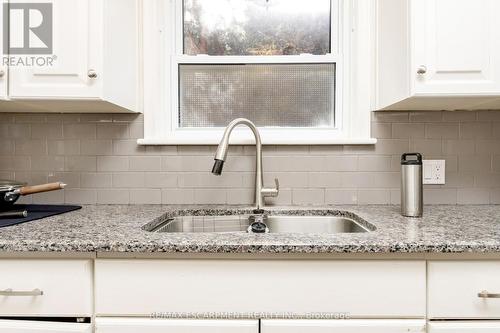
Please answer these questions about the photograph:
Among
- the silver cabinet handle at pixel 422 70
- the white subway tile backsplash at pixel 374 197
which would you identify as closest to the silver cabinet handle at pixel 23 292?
the white subway tile backsplash at pixel 374 197

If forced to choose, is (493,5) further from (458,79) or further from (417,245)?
(417,245)

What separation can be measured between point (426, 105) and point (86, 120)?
4.98ft

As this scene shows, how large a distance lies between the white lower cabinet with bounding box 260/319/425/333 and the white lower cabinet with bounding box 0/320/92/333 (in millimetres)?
496

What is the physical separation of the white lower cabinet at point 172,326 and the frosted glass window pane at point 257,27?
1216 mm

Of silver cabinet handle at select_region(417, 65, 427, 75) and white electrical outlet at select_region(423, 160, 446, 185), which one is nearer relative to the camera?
silver cabinet handle at select_region(417, 65, 427, 75)

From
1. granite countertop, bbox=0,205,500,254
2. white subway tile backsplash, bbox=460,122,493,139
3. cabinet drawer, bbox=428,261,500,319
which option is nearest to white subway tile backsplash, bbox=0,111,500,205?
white subway tile backsplash, bbox=460,122,493,139

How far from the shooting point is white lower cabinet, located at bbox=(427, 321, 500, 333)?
916 mm

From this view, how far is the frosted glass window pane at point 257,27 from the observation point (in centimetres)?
165

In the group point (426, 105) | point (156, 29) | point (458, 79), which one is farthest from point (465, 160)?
point (156, 29)

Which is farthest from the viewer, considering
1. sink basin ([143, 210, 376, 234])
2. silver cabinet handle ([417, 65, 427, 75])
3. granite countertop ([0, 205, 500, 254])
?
sink basin ([143, 210, 376, 234])

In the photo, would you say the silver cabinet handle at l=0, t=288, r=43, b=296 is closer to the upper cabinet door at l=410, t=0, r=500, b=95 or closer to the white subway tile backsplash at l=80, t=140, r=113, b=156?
the white subway tile backsplash at l=80, t=140, r=113, b=156

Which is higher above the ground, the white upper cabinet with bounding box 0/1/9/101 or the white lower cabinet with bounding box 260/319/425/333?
the white upper cabinet with bounding box 0/1/9/101

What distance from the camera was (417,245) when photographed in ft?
2.94

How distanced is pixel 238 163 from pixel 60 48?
0.83 metres
